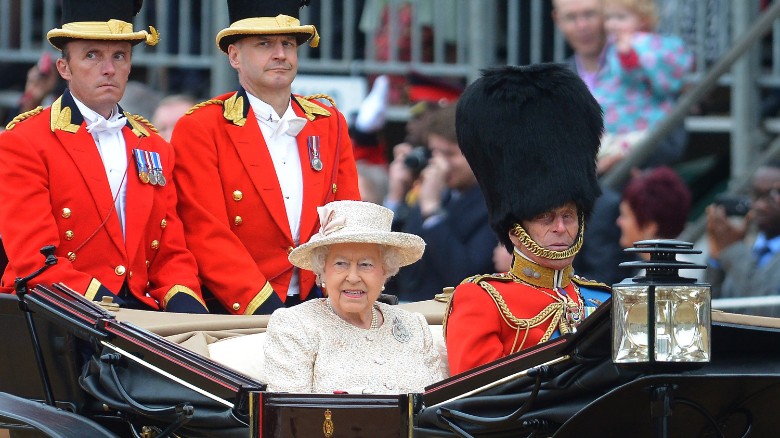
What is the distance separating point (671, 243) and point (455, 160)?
157 inches

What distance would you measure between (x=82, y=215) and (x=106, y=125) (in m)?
0.33

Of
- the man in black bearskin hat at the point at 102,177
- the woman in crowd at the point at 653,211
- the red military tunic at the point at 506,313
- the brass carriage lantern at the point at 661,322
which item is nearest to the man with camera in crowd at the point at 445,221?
the woman in crowd at the point at 653,211

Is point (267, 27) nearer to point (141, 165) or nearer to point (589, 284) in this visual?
point (141, 165)

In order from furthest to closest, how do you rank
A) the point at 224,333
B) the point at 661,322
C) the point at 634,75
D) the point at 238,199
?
1. the point at 634,75
2. the point at 238,199
3. the point at 224,333
4. the point at 661,322

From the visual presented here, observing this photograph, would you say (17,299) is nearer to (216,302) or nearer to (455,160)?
(216,302)

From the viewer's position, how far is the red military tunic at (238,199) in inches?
228

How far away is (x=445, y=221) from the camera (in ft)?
25.4

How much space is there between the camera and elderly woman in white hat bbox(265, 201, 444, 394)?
478 centimetres

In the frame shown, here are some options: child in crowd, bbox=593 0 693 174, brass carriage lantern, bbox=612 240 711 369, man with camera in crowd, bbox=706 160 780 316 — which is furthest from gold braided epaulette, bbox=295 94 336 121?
child in crowd, bbox=593 0 693 174

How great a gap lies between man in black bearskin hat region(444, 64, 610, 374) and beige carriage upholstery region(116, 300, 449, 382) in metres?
0.39

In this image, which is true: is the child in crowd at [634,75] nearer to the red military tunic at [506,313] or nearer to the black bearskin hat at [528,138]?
the black bearskin hat at [528,138]

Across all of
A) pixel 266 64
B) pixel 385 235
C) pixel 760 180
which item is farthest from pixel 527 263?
pixel 760 180

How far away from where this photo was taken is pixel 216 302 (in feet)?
19.7

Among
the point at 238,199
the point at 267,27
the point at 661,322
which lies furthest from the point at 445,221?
the point at 661,322
